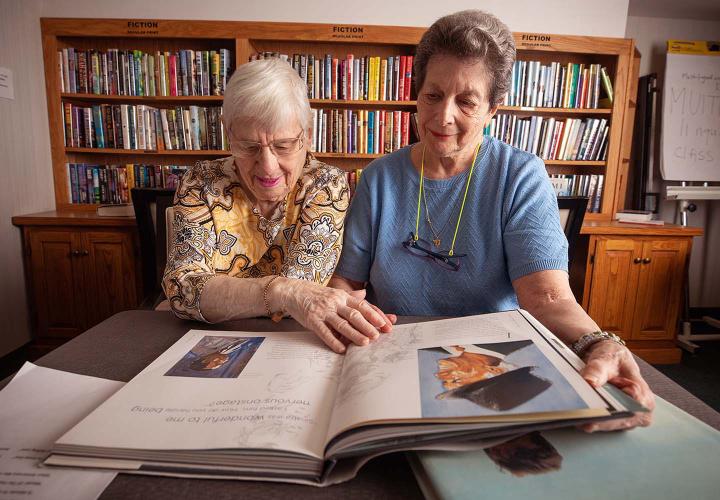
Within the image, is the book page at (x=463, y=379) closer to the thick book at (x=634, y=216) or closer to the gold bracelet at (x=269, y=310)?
the gold bracelet at (x=269, y=310)

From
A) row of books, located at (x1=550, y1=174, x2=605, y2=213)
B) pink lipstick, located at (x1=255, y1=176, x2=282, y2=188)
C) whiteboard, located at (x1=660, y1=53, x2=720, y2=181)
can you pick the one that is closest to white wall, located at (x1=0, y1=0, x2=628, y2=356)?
whiteboard, located at (x1=660, y1=53, x2=720, y2=181)

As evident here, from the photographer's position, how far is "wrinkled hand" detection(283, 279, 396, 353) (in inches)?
27.3

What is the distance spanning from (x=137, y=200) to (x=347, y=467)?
180 centimetres

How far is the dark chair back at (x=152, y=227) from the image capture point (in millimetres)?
1771

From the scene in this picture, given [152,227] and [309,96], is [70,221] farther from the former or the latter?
[309,96]

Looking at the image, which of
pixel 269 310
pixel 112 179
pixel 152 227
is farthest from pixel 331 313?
pixel 112 179

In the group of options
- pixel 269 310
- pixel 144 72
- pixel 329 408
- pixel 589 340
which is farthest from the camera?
pixel 144 72

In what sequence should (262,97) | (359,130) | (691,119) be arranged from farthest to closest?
(691,119)
(359,130)
(262,97)

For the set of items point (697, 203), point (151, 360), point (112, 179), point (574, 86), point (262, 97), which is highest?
point (574, 86)

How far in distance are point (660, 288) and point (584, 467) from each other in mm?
2814

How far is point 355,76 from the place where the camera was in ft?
9.33

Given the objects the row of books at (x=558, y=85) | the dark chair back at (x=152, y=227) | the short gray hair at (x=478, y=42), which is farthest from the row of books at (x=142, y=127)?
the short gray hair at (x=478, y=42)

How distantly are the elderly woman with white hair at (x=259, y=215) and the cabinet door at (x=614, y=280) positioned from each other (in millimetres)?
2089

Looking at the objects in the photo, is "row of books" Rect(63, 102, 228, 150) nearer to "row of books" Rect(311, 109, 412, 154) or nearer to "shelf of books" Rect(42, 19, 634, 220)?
"shelf of books" Rect(42, 19, 634, 220)
